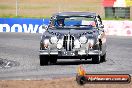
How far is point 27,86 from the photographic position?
12.2 metres

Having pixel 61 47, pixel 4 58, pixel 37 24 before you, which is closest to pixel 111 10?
pixel 37 24

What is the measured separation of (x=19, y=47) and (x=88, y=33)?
8.92 metres

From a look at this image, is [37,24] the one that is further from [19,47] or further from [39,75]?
[39,75]

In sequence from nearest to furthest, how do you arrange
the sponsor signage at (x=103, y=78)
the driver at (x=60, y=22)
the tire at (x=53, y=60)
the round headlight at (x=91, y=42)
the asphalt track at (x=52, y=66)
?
1. the sponsor signage at (x=103, y=78)
2. the asphalt track at (x=52, y=66)
3. the round headlight at (x=91, y=42)
4. the tire at (x=53, y=60)
5. the driver at (x=60, y=22)

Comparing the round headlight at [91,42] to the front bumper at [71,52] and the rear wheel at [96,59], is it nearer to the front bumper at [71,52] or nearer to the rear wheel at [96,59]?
the front bumper at [71,52]

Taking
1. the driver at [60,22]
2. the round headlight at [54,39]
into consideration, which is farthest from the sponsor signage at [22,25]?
the round headlight at [54,39]

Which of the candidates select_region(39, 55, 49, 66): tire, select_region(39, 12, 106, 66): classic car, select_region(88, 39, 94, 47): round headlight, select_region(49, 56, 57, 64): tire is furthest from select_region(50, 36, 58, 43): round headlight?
select_region(49, 56, 57, 64): tire

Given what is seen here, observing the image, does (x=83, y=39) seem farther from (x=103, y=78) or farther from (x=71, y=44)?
(x=103, y=78)

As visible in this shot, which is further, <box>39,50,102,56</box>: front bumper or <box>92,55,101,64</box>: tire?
<box>92,55,101,64</box>: tire

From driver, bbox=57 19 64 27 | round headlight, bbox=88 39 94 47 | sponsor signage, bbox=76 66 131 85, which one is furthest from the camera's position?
driver, bbox=57 19 64 27

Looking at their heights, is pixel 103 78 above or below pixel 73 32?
below

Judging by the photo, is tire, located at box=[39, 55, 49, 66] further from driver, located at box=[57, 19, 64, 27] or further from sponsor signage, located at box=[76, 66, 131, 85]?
sponsor signage, located at box=[76, 66, 131, 85]

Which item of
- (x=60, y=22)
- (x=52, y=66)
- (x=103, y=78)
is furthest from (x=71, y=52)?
(x=103, y=78)

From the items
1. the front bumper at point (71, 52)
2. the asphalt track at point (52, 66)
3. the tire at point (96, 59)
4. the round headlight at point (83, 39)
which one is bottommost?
the asphalt track at point (52, 66)
